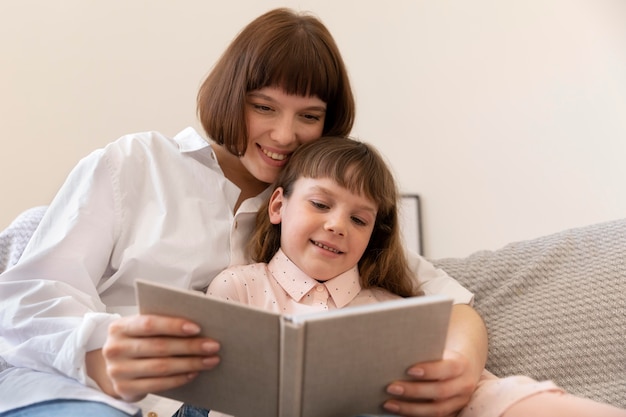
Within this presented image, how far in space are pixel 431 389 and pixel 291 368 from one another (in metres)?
0.22

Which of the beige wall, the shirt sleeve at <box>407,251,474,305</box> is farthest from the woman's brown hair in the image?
the beige wall

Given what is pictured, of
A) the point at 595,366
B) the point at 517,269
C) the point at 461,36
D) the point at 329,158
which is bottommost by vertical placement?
the point at 595,366

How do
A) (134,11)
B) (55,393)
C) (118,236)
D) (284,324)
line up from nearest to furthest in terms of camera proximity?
(284,324) → (55,393) → (118,236) → (134,11)

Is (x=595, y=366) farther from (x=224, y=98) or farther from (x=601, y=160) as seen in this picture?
(x=601, y=160)

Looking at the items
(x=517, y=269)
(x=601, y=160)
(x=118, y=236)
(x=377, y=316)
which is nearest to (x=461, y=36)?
(x=601, y=160)

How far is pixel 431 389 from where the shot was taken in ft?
2.79

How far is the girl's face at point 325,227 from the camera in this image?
1182 mm

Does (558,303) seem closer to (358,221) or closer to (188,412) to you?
(358,221)

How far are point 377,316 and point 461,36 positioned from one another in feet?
5.31

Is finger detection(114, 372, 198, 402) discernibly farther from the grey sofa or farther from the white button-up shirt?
the grey sofa

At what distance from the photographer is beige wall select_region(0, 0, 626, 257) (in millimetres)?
2018

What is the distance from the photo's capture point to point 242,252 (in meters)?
1.28

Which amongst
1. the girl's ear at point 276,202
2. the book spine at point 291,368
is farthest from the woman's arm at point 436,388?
the girl's ear at point 276,202

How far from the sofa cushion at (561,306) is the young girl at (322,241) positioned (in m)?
0.17
